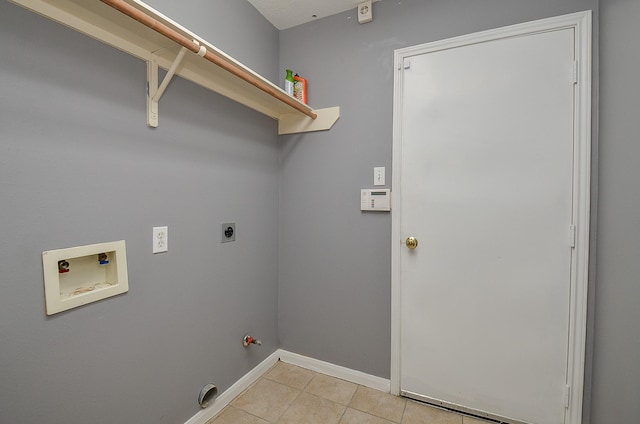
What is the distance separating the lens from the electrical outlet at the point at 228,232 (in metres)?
1.61

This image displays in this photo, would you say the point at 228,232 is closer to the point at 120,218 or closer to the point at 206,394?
the point at 120,218

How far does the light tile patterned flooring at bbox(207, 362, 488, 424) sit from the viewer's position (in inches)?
59.9

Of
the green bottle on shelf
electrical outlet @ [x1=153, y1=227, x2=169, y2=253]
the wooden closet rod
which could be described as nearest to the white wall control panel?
the wooden closet rod

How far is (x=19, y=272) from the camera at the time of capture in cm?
86

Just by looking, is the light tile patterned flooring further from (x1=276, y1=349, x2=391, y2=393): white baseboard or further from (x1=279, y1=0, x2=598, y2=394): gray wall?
(x1=279, y1=0, x2=598, y2=394): gray wall

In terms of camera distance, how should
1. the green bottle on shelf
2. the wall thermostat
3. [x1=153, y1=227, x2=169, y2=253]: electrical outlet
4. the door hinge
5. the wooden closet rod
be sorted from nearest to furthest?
the wooden closet rod, [x1=153, y1=227, x2=169, y2=253]: electrical outlet, the door hinge, the wall thermostat, the green bottle on shelf

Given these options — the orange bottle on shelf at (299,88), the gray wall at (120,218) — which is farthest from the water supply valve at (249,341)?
the orange bottle on shelf at (299,88)


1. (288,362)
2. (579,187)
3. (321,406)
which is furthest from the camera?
(288,362)

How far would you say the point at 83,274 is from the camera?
41.3 inches

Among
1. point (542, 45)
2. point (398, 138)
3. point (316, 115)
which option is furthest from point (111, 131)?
point (542, 45)

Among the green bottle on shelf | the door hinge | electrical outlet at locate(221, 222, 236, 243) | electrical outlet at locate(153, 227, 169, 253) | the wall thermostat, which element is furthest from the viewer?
the green bottle on shelf

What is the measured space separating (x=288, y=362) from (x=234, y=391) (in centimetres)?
49

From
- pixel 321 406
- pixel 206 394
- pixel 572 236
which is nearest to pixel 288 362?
pixel 321 406

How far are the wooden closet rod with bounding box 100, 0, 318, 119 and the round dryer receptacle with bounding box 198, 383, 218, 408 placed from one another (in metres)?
1.68
